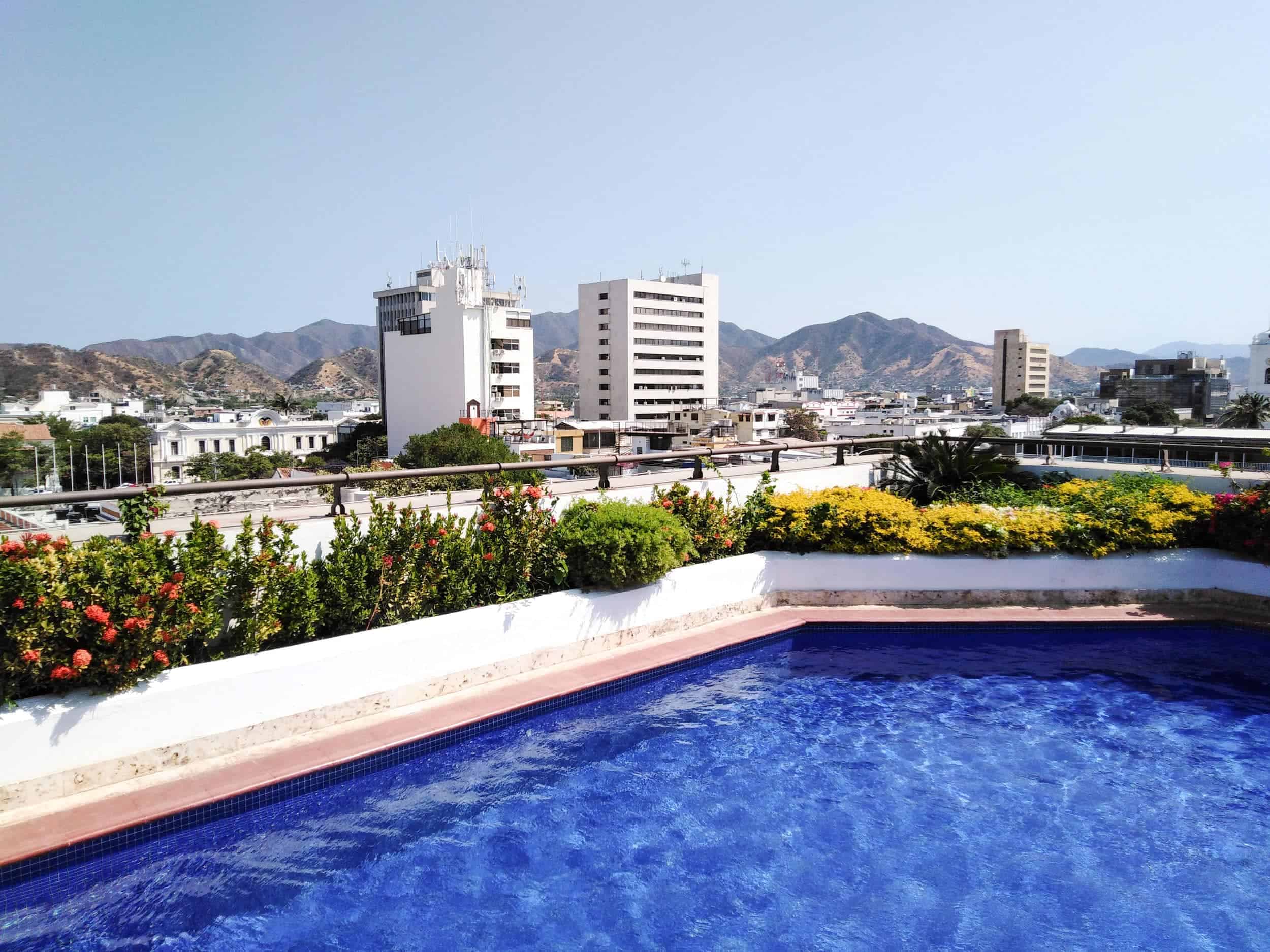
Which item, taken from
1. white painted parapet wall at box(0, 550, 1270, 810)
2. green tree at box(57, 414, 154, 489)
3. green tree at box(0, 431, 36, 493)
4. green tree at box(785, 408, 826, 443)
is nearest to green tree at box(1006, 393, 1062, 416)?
green tree at box(785, 408, 826, 443)

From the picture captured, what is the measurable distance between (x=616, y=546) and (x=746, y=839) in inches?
104

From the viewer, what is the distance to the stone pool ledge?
4039 mm

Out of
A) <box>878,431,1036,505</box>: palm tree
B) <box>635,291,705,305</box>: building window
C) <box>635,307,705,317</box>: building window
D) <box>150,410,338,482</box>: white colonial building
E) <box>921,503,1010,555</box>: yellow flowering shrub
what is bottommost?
<box>150,410,338,482</box>: white colonial building

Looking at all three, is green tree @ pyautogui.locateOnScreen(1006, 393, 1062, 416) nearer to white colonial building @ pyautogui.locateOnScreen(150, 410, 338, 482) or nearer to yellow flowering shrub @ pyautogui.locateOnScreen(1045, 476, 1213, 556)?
white colonial building @ pyautogui.locateOnScreen(150, 410, 338, 482)

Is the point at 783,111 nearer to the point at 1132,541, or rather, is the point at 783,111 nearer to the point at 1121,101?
the point at 1121,101

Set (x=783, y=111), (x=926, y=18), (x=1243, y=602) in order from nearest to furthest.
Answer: (x=1243, y=602), (x=926, y=18), (x=783, y=111)

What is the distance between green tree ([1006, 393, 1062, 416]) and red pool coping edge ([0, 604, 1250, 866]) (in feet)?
490

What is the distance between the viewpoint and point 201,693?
14.7 feet

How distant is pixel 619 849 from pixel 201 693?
246 cm

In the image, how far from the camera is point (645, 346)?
4596 inches

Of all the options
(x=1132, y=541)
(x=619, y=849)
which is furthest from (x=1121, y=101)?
(x=619, y=849)

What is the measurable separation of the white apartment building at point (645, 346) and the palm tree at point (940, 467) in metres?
103

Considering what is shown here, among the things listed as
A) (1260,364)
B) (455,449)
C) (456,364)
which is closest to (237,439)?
(456,364)

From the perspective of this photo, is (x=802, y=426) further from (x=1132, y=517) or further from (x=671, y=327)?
(x=1132, y=517)
